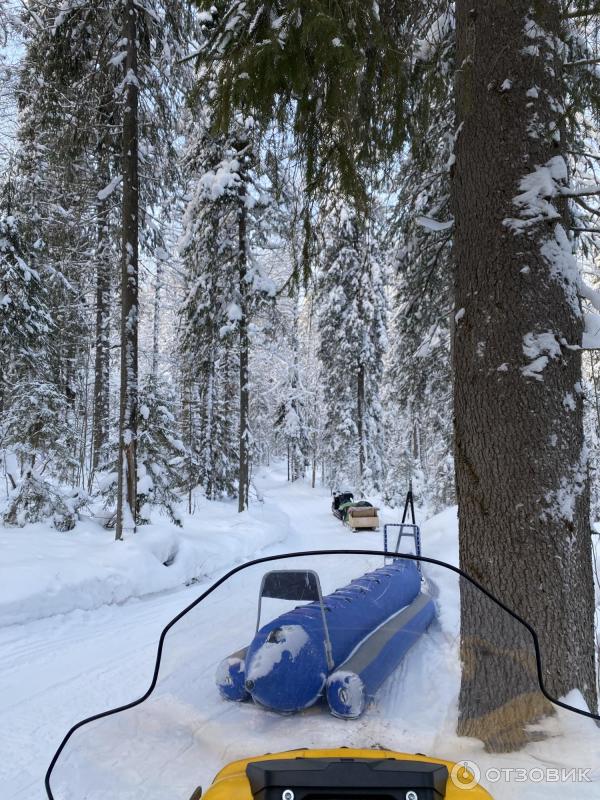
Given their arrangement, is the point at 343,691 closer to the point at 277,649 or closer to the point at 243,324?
the point at 277,649

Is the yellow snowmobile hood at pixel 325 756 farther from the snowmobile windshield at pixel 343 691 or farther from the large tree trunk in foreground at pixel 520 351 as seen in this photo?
the large tree trunk in foreground at pixel 520 351

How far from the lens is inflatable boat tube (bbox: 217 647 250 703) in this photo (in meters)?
1.57

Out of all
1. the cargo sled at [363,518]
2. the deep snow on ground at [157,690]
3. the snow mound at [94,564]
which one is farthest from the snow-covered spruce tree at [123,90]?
the cargo sled at [363,518]

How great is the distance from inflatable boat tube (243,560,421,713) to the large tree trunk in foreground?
108cm

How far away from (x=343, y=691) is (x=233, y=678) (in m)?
0.34

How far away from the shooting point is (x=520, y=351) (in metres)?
2.73

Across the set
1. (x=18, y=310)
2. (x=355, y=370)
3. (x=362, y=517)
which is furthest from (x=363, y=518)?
(x=18, y=310)

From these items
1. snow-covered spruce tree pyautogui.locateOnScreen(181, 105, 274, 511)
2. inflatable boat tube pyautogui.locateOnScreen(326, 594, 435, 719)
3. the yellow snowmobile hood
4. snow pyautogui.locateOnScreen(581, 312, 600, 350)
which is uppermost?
snow-covered spruce tree pyautogui.locateOnScreen(181, 105, 274, 511)

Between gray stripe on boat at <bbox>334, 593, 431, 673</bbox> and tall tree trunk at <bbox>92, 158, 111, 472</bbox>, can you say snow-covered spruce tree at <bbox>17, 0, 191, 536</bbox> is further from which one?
gray stripe on boat at <bbox>334, 593, 431, 673</bbox>

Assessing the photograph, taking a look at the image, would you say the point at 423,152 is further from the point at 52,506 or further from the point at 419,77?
the point at 52,506

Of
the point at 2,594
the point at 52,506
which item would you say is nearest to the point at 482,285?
the point at 2,594

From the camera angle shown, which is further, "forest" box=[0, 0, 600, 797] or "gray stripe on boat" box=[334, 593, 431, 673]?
"forest" box=[0, 0, 600, 797]

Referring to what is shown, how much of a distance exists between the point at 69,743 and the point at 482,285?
104 inches

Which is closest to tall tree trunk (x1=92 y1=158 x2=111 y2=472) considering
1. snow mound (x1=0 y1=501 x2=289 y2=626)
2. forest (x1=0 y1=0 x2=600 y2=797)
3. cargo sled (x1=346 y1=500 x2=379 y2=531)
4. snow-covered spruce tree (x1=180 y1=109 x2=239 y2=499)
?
forest (x1=0 y1=0 x2=600 y2=797)
